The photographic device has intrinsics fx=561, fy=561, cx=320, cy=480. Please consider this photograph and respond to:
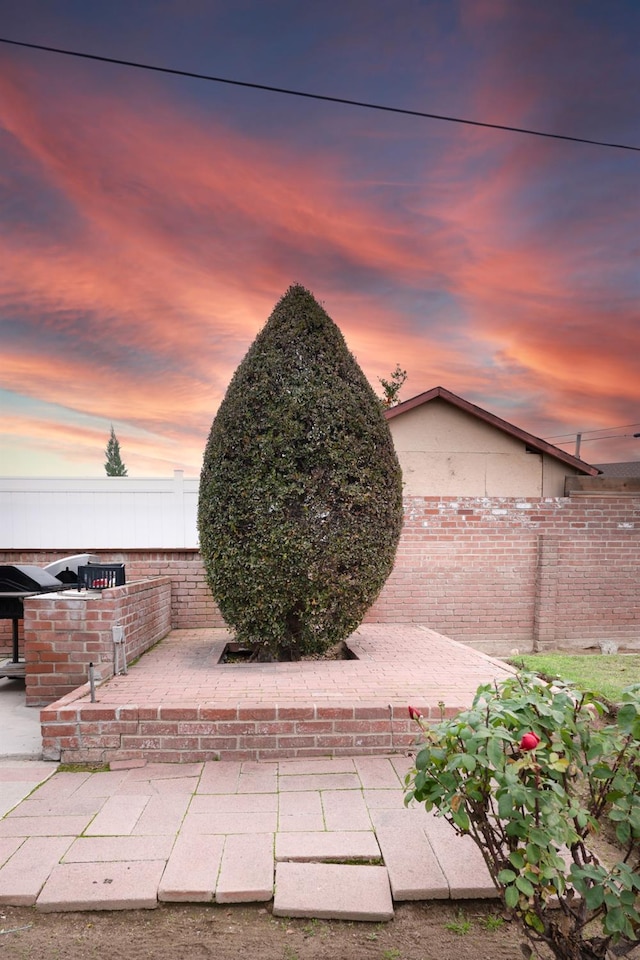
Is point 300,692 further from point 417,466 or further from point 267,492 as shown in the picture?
point 417,466

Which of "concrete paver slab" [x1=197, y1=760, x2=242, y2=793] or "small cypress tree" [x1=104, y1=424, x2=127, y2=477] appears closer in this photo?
"concrete paver slab" [x1=197, y1=760, x2=242, y2=793]

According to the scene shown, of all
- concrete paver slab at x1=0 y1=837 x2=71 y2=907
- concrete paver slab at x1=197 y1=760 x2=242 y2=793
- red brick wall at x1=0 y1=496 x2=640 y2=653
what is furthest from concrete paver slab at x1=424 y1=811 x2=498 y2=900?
red brick wall at x1=0 y1=496 x2=640 y2=653

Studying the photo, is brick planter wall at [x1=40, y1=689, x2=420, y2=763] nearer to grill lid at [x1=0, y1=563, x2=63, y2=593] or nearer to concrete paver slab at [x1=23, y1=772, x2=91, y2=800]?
concrete paver slab at [x1=23, y1=772, x2=91, y2=800]

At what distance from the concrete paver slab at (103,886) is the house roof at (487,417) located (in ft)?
27.2

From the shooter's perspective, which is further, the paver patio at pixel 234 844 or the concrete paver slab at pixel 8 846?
the concrete paver slab at pixel 8 846

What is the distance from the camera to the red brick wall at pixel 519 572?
7391 millimetres

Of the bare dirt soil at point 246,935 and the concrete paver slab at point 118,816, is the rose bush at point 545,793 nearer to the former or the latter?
the bare dirt soil at point 246,935

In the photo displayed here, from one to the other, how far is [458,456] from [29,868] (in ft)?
31.4

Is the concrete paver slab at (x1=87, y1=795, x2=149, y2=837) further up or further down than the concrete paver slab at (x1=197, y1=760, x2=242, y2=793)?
further up

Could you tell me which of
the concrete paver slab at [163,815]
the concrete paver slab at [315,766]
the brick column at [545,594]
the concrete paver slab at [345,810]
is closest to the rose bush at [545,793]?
the concrete paver slab at [345,810]

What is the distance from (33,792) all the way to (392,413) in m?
8.15

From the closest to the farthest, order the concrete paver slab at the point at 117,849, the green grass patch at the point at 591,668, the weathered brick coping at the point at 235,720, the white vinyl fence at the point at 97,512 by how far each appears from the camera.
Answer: the concrete paver slab at the point at 117,849
the weathered brick coping at the point at 235,720
the green grass patch at the point at 591,668
the white vinyl fence at the point at 97,512

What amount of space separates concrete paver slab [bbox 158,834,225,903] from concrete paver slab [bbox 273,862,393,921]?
249 mm

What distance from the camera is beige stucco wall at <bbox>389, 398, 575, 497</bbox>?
34.7 feet
